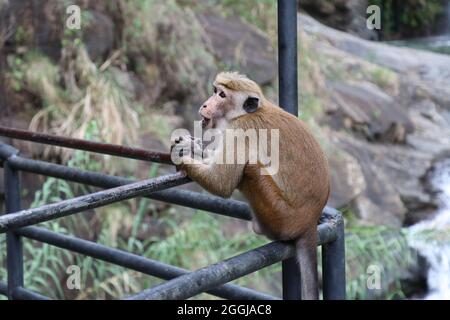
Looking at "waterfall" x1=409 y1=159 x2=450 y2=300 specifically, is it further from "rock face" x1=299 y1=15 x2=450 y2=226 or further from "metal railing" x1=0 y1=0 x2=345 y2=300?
"metal railing" x1=0 y1=0 x2=345 y2=300

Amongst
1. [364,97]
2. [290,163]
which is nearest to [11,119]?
[290,163]

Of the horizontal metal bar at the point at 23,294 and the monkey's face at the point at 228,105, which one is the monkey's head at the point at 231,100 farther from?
the horizontal metal bar at the point at 23,294

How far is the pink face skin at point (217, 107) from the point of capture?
7.55ft

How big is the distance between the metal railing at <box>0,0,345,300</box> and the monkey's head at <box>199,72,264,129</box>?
272mm

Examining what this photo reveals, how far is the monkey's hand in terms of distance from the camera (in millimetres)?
1721

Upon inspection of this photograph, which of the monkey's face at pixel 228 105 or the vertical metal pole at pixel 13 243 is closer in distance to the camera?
the vertical metal pole at pixel 13 243

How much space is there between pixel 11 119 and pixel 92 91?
1.89ft

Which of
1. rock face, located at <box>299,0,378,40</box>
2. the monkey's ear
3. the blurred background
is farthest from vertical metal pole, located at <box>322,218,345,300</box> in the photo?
rock face, located at <box>299,0,378,40</box>

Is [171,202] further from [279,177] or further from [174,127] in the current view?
[174,127]

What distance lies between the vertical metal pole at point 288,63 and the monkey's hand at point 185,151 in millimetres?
295

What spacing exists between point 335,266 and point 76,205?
2.00 ft

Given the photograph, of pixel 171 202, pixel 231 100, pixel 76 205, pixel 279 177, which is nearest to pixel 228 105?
pixel 231 100

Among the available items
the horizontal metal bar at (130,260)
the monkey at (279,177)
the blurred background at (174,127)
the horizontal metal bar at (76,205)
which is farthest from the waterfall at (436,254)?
the horizontal metal bar at (76,205)

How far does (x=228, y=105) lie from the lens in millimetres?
2297
